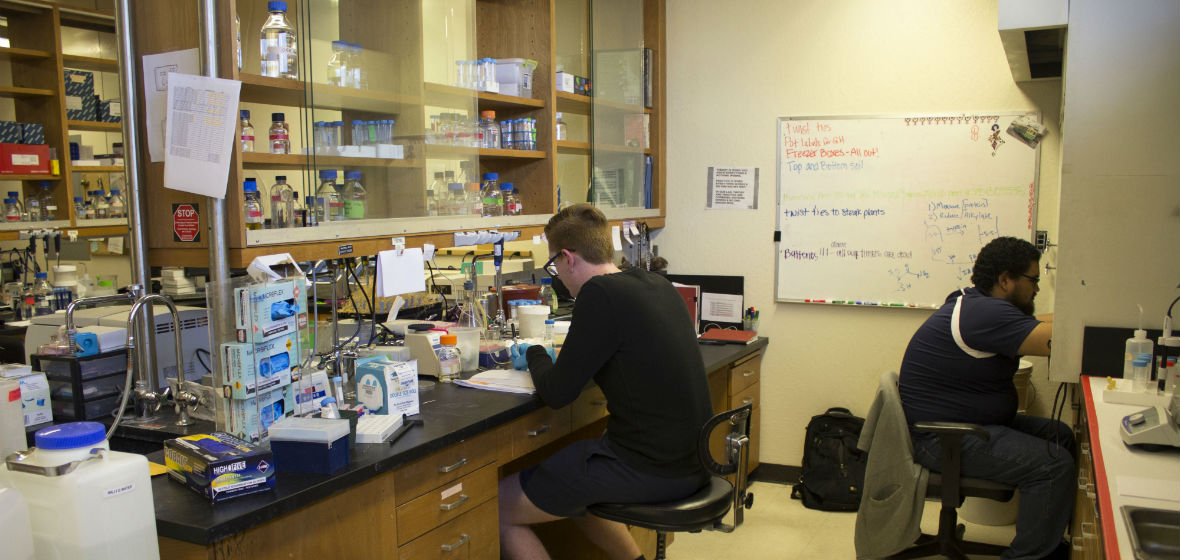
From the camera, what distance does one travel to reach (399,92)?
2.70 metres

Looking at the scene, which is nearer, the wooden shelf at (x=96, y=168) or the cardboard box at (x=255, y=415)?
the cardboard box at (x=255, y=415)

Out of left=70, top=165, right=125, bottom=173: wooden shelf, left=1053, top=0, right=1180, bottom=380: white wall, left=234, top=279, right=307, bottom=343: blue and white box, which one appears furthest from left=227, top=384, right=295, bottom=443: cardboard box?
left=70, top=165, right=125, bottom=173: wooden shelf

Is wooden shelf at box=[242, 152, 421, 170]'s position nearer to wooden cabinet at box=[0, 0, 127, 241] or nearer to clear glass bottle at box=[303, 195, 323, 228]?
clear glass bottle at box=[303, 195, 323, 228]

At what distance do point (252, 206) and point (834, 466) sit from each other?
2.78 m

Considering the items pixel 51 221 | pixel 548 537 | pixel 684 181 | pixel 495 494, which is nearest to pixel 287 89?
pixel 495 494

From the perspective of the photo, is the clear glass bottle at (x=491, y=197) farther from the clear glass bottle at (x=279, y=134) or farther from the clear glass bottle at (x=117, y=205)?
the clear glass bottle at (x=117, y=205)

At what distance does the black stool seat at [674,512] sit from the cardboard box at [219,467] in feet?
3.14

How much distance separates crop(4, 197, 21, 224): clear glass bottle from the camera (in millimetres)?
4059

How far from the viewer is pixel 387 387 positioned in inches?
80.5

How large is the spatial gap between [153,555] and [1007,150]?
3.59m

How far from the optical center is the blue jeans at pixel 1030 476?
269 cm

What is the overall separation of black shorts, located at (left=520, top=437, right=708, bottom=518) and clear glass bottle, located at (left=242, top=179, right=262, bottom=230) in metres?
1.04

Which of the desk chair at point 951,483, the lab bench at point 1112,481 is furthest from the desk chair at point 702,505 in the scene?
the lab bench at point 1112,481

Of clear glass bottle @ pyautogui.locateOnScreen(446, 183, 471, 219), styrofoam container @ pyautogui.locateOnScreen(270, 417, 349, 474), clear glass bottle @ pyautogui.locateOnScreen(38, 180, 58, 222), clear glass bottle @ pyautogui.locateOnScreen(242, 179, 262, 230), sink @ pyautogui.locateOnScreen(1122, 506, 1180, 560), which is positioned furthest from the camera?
clear glass bottle @ pyautogui.locateOnScreen(38, 180, 58, 222)
